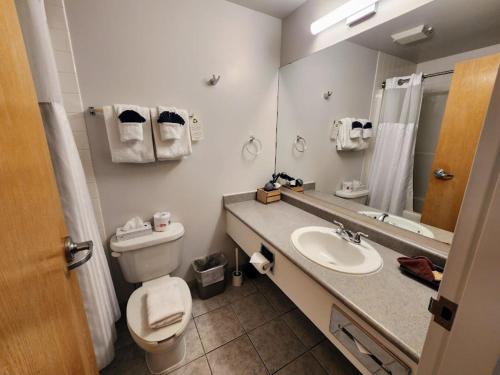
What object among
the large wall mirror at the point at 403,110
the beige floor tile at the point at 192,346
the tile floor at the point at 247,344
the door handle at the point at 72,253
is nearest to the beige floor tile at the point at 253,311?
the tile floor at the point at 247,344

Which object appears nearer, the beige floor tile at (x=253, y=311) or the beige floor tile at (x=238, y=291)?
the beige floor tile at (x=253, y=311)

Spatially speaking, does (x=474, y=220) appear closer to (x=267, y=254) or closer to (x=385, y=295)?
(x=385, y=295)

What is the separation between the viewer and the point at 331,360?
130 centimetres

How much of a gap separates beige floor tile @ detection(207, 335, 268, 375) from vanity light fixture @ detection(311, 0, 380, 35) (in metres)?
2.18

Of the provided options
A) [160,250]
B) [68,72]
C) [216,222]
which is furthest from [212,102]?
[160,250]

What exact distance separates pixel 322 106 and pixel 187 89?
1.09m

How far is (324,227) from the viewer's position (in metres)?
1.38

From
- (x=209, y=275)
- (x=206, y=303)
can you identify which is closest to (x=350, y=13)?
(x=209, y=275)

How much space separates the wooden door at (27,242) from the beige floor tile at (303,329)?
1306 millimetres

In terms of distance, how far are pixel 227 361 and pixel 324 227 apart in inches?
41.7

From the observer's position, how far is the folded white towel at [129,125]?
48.3 inches

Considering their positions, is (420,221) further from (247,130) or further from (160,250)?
(160,250)

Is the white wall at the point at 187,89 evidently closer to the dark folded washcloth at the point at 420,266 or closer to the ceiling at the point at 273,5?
the ceiling at the point at 273,5

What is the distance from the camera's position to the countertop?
2.12ft
